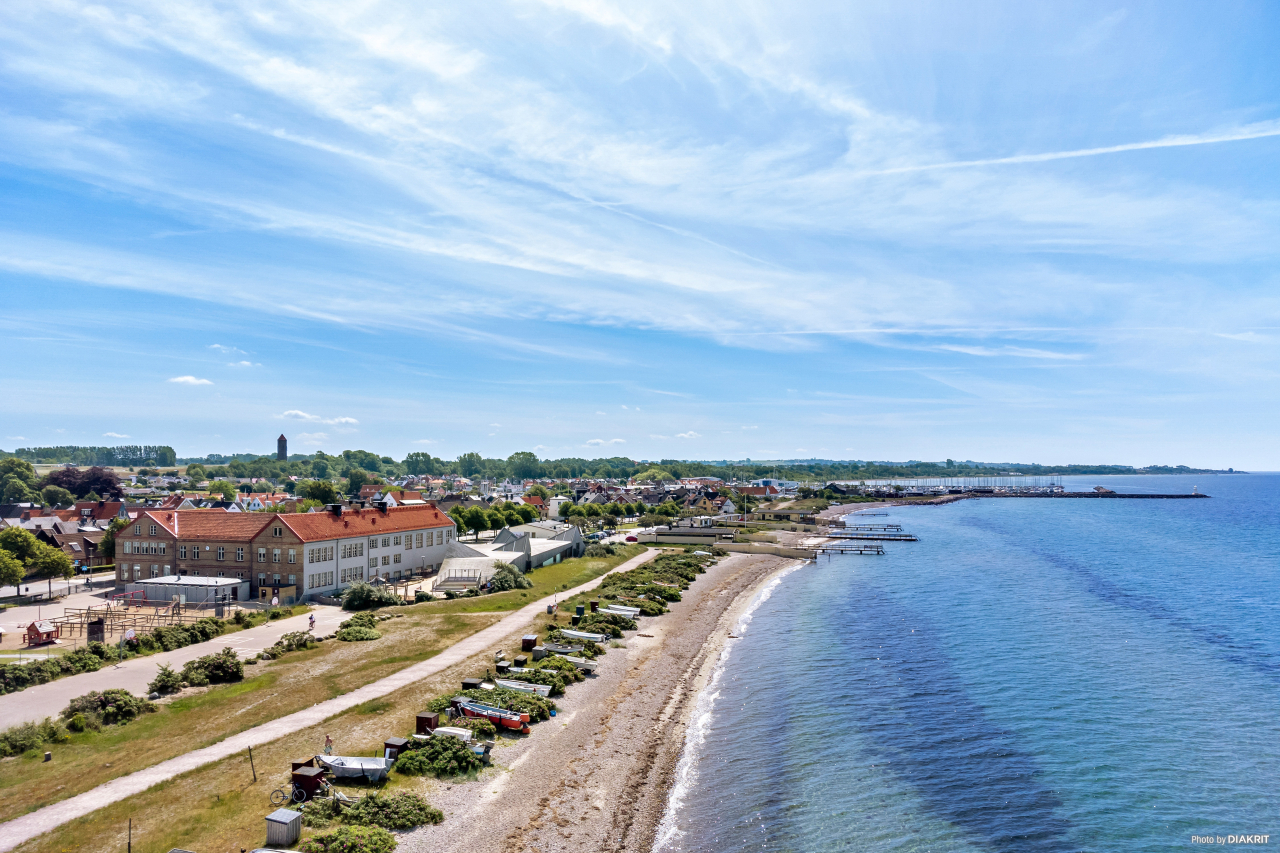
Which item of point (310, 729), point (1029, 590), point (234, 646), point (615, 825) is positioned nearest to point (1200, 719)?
point (615, 825)

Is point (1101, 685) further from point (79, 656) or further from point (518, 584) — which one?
point (79, 656)

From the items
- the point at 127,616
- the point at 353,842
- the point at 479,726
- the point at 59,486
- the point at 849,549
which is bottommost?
the point at 849,549

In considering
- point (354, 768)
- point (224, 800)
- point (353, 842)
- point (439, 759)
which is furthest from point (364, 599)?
point (353, 842)

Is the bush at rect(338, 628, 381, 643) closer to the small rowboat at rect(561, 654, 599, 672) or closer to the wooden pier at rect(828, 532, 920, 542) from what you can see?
the small rowboat at rect(561, 654, 599, 672)

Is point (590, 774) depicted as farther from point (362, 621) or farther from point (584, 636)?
point (362, 621)

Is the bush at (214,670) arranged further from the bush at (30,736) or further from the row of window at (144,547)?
the row of window at (144,547)

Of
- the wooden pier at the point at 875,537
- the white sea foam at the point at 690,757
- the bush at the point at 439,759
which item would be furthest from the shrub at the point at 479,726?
the wooden pier at the point at 875,537

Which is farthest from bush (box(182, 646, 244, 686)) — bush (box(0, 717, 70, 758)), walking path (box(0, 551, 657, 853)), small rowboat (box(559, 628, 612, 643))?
small rowboat (box(559, 628, 612, 643))
